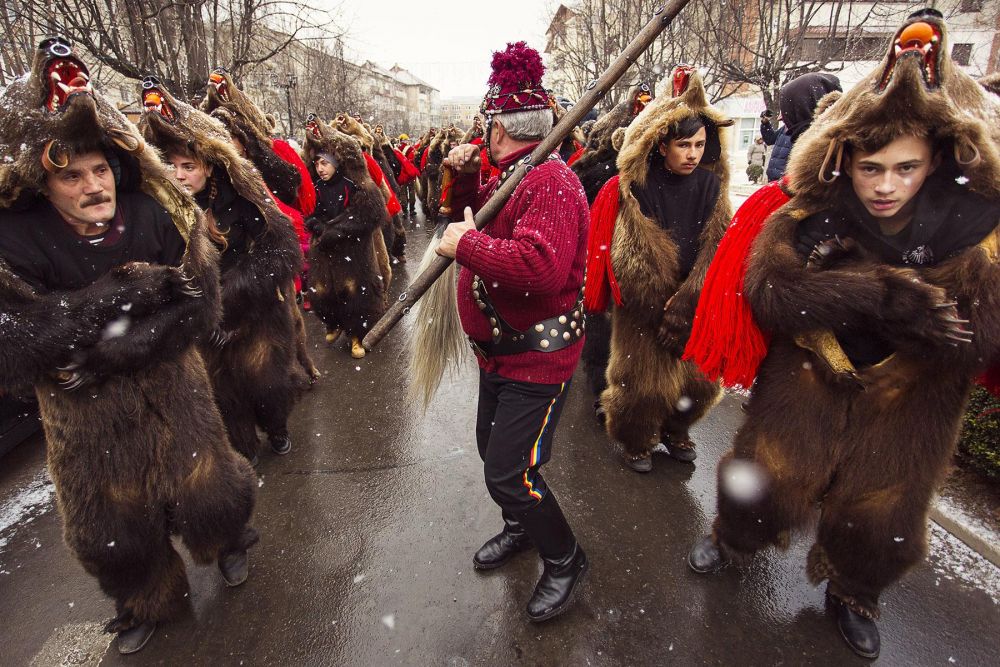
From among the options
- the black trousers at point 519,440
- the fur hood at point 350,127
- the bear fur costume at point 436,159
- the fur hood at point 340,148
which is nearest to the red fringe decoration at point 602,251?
the black trousers at point 519,440

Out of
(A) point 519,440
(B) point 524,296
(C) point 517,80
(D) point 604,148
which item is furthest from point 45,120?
(D) point 604,148

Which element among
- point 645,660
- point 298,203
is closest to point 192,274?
point 645,660

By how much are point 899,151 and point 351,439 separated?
12.2 feet

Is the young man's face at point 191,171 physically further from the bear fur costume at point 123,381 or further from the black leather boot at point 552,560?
the black leather boot at point 552,560

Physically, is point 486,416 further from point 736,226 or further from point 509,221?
point 736,226

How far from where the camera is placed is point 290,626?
7.89 ft

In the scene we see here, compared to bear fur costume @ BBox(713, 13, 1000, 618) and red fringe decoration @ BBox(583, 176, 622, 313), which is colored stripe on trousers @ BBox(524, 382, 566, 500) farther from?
red fringe decoration @ BBox(583, 176, 622, 313)

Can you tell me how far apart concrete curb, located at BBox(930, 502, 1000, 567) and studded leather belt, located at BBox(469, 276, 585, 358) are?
2269 mm

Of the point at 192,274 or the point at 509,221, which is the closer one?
the point at 509,221

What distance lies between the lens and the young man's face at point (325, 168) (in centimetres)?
508

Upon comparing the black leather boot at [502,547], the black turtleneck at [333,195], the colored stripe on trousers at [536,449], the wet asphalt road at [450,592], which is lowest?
the wet asphalt road at [450,592]

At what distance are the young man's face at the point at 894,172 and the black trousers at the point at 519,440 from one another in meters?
1.33

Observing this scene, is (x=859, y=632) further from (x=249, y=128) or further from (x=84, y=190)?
(x=249, y=128)

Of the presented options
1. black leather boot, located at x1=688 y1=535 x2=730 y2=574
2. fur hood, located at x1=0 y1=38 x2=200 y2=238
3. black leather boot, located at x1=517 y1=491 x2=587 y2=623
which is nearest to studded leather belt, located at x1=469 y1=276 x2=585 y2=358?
black leather boot, located at x1=517 y1=491 x2=587 y2=623
